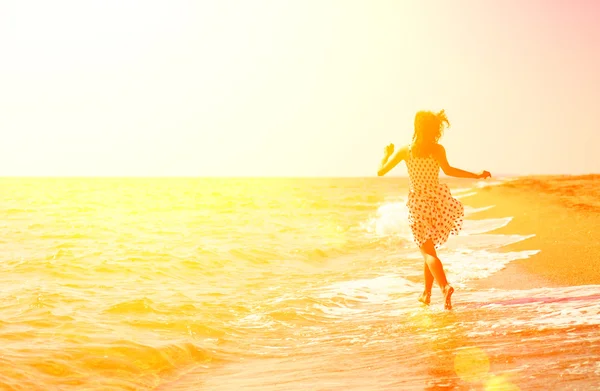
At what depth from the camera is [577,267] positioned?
27.0 ft

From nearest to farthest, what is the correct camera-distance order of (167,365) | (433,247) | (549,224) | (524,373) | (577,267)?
(524,373)
(167,365)
(433,247)
(577,267)
(549,224)

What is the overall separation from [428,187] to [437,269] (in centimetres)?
90

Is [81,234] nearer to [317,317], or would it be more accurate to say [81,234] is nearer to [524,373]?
[317,317]

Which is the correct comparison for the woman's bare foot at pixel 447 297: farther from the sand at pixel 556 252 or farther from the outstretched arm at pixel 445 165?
the sand at pixel 556 252

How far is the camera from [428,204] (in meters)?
6.69

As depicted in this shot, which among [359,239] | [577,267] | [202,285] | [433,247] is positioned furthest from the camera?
[359,239]

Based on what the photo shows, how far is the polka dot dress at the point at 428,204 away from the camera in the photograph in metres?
6.62

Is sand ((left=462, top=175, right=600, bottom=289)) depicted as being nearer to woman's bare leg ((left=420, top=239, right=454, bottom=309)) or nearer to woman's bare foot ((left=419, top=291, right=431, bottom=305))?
woman's bare foot ((left=419, top=291, right=431, bottom=305))

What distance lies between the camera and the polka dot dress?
662 centimetres

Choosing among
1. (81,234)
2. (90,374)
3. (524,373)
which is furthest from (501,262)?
(81,234)

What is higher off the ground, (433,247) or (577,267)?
(433,247)

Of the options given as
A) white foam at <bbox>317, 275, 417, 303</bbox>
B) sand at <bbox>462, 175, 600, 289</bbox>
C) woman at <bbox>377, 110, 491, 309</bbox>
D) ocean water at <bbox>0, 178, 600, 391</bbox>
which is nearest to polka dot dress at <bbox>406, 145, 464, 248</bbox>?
woman at <bbox>377, 110, 491, 309</bbox>

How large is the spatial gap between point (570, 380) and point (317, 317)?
360 centimetres

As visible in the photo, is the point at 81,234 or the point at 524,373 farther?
the point at 81,234
